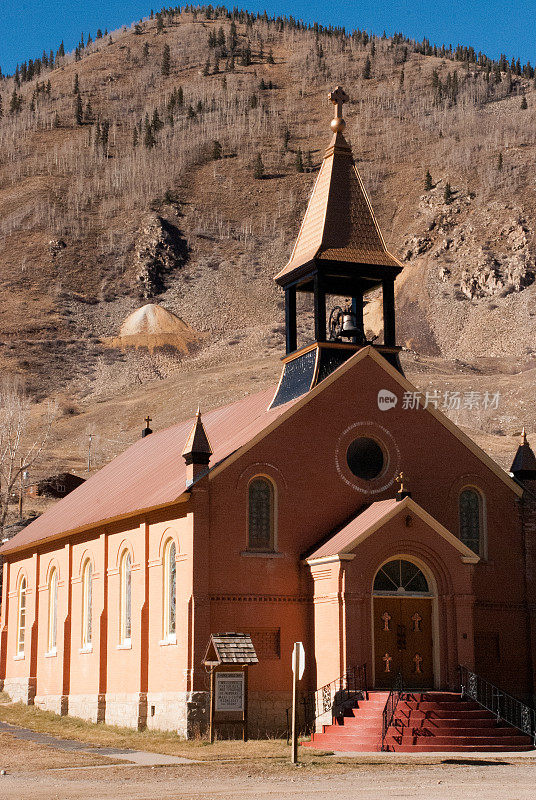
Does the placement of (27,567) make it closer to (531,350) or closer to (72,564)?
(72,564)

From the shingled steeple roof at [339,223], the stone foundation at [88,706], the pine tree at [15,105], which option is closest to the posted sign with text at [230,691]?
the stone foundation at [88,706]

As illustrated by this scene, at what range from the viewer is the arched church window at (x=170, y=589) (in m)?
28.6

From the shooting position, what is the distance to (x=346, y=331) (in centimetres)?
3092

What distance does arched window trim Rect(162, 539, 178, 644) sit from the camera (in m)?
28.6

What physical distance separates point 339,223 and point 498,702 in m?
13.5

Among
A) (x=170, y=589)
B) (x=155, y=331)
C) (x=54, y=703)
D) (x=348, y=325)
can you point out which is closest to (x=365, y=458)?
(x=348, y=325)

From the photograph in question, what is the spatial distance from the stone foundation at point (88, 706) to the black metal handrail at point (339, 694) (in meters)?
6.65

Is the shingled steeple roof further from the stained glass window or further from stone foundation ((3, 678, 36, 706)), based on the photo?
stone foundation ((3, 678, 36, 706))

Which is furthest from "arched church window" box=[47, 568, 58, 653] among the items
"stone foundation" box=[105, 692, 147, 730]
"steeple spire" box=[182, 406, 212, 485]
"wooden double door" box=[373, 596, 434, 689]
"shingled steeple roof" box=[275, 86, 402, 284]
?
"wooden double door" box=[373, 596, 434, 689]

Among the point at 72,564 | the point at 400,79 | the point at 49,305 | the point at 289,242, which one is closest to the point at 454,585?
the point at 72,564

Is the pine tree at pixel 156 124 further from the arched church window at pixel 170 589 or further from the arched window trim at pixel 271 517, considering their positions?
the arched window trim at pixel 271 517

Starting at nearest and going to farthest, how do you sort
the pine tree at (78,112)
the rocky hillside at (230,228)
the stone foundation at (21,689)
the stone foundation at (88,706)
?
the stone foundation at (88,706) < the stone foundation at (21,689) < the rocky hillside at (230,228) < the pine tree at (78,112)

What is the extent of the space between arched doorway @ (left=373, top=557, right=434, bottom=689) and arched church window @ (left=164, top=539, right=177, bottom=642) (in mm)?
5169

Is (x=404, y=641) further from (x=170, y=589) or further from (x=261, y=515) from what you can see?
(x=170, y=589)
